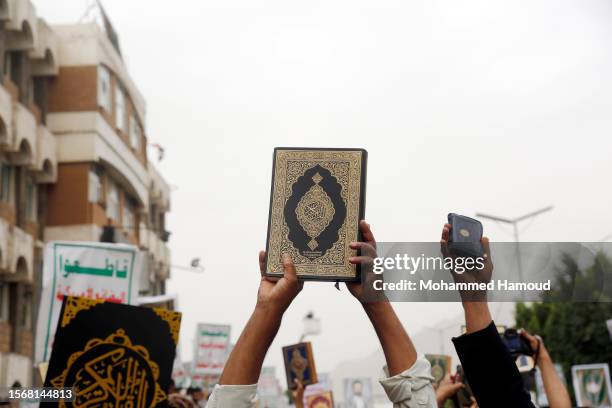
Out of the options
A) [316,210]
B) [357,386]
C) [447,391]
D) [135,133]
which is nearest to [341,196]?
[316,210]

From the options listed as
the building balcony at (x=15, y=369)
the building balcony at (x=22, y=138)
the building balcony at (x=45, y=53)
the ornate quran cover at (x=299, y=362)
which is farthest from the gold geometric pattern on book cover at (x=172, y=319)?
the building balcony at (x=45, y=53)

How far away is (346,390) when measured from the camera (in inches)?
706

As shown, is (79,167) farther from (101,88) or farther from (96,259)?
(96,259)

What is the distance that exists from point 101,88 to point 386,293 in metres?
25.6

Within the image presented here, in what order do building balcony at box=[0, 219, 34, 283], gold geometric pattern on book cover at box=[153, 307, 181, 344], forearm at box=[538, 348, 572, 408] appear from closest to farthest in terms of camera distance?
forearm at box=[538, 348, 572, 408]
gold geometric pattern on book cover at box=[153, 307, 181, 344]
building balcony at box=[0, 219, 34, 283]

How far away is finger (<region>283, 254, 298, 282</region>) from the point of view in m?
2.42

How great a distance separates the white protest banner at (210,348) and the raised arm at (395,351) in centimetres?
1772

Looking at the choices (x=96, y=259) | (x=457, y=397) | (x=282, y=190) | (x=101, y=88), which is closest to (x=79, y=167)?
(x=101, y=88)

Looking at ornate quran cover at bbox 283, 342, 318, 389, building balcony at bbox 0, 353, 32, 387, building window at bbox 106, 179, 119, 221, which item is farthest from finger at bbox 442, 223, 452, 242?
building window at bbox 106, 179, 119, 221

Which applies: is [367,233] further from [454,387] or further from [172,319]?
[454,387]

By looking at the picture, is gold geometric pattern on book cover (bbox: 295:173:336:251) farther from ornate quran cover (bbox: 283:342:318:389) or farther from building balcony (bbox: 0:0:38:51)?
building balcony (bbox: 0:0:38:51)

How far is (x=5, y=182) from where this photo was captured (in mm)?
22156

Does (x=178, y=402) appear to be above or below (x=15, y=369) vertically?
below

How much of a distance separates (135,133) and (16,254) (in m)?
11.3
